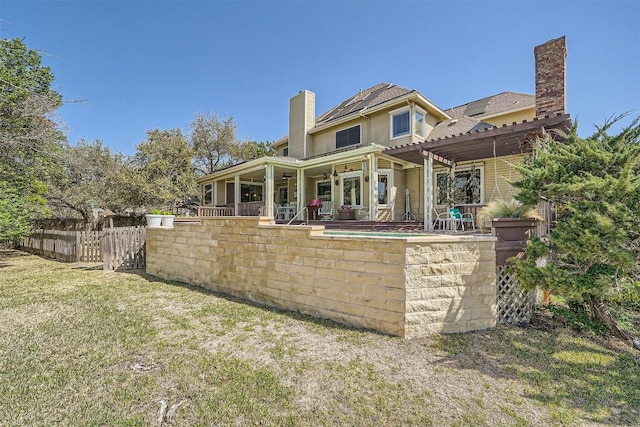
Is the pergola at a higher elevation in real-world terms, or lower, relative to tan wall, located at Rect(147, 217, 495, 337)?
higher

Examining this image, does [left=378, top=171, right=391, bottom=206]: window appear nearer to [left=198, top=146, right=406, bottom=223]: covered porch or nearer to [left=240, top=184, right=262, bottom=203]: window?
[left=198, top=146, right=406, bottom=223]: covered porch

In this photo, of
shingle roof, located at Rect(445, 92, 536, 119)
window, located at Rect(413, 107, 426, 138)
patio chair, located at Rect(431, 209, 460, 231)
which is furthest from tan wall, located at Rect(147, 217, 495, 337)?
shingle roof, located at Rect(445, 92, 536, 119)

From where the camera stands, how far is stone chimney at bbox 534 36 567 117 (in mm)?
8023

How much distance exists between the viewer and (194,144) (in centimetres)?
2181

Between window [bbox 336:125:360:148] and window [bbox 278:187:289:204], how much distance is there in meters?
4.72

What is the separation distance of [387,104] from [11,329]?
1329cm

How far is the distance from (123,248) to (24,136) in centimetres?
580

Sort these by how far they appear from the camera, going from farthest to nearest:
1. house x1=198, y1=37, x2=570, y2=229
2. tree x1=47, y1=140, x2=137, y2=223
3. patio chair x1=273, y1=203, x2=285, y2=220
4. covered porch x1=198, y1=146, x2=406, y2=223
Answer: patio chair x1=273, y1=203, x2=285, y2=220
tree x1=47, y1=140, x2=137, y2=223
covered porch x1=198, y1=146, x2=406, y2=223
house x1=198, y1=37, x2=570, y2=229

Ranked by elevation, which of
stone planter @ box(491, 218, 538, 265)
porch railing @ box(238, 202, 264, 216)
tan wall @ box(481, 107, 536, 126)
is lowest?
stone planter @ box(491, 218, 538, 265)

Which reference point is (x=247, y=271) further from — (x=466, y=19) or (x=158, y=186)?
(x=158, y=186)

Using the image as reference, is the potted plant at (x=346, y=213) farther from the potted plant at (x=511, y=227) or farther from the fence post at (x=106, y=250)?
the fence post at (x=106, y=250)

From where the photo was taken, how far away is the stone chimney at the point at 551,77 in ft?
26.3

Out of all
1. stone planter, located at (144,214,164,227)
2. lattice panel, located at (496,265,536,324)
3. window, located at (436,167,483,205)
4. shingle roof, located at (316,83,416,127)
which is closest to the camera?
lattice panel, located at (496,265,536,324)

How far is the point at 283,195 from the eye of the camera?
18328 mm
